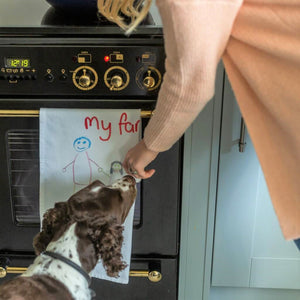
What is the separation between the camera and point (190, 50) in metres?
0.76

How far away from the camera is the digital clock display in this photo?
1.10 m

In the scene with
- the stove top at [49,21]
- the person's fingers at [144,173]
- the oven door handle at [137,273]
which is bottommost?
the oven door handle at [137,273]

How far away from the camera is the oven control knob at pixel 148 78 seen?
1099 mm

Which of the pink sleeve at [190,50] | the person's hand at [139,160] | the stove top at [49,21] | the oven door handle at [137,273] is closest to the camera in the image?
the pink sleeve at [190,50]

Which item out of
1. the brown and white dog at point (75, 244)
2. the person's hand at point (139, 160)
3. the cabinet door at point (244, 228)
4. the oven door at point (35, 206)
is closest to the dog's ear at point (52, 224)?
the brown and white dog at point (75, 244)

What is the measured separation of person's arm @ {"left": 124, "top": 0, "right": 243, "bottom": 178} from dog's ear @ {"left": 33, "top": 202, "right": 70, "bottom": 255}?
16.4 inches

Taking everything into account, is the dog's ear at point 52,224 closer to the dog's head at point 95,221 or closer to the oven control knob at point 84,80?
the dog's head at point 95,221

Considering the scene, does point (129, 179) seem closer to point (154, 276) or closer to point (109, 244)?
point (109, 244)

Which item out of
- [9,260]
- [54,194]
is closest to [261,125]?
[54,194]

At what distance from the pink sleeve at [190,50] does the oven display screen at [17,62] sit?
1.49ft

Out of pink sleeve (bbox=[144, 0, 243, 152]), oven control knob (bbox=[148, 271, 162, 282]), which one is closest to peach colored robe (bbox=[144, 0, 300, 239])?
pink sleeve (bbox=[144, 0, 243, 152])

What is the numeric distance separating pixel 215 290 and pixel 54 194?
723 mm

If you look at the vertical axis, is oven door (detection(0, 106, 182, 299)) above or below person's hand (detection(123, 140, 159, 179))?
below

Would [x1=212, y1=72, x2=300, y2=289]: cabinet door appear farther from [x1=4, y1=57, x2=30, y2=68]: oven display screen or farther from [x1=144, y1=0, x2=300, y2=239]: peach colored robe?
[x1=4, y1=57, x2=30, y2=68]: oven display screen
